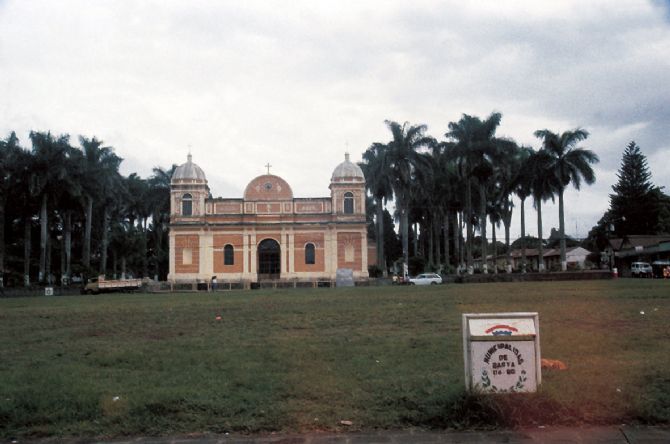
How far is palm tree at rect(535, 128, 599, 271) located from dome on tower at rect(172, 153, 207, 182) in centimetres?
3093

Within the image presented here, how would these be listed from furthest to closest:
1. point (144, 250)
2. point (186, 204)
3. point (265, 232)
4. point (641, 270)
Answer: point (144, 250)
point (186, 204)
point (265, 232)
point (641, 270)

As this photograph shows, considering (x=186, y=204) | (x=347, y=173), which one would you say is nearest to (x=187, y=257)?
(x=186, y=204)

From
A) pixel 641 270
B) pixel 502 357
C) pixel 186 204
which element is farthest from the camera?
pixel 186 204

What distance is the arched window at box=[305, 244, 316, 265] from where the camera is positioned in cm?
5856

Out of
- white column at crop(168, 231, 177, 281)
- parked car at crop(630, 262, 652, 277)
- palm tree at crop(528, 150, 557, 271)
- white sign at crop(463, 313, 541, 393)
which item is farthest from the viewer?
white column at crop(168, 231, 177, 281)

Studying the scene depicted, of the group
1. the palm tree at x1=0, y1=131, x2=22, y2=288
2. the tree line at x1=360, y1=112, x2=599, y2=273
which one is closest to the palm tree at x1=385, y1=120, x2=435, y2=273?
the tree line at x1=360, y1=112, x2=599, y2=273

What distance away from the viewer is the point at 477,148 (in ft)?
173

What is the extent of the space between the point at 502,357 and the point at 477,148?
48.4 meters

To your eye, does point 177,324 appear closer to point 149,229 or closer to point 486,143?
point 486,143

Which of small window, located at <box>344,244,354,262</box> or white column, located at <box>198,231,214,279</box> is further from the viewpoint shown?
small window, located at <box>344,244,354,262</box>

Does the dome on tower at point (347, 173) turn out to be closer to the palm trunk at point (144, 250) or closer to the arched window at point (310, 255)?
the arched window at point (310, 255)

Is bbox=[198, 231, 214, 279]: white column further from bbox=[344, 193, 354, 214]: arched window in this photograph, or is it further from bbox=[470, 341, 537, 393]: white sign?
bbox=[470, 341, 537, 393]: white sign

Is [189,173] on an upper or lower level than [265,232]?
upper

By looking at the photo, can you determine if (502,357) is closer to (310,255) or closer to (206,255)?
(310,255)
